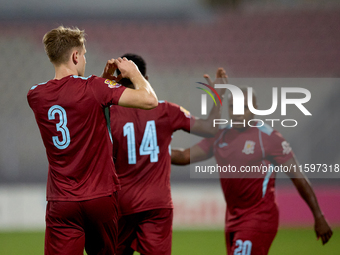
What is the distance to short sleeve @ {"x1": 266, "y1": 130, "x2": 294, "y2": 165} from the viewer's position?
4.09 meters

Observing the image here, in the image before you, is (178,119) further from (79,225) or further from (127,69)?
(79,225)

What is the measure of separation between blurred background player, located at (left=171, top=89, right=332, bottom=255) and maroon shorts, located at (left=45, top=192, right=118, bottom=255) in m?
1.47

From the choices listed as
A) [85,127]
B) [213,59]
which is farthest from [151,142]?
[213,59]

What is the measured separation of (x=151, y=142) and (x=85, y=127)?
3.31 ft

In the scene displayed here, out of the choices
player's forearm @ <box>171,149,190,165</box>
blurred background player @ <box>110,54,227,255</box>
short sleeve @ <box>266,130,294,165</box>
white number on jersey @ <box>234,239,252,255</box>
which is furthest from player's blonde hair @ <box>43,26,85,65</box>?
white number on jersey @ <box>234,239,252,255</box>

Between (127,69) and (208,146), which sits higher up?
(127,69)

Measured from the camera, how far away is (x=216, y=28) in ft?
40.7

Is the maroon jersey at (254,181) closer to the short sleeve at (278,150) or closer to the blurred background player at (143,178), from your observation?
the short sleeve at (278,150)

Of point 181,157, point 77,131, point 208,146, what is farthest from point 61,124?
point 208,146

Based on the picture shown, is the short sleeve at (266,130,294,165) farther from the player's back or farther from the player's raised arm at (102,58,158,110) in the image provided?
the player's raised arm at (102,58,158,110)

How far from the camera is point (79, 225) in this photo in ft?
9.53

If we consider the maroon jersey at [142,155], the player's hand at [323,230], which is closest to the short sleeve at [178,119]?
the maroon jersey at [142,155]

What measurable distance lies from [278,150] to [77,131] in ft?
6.73

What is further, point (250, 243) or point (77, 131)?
point (250, 243)
